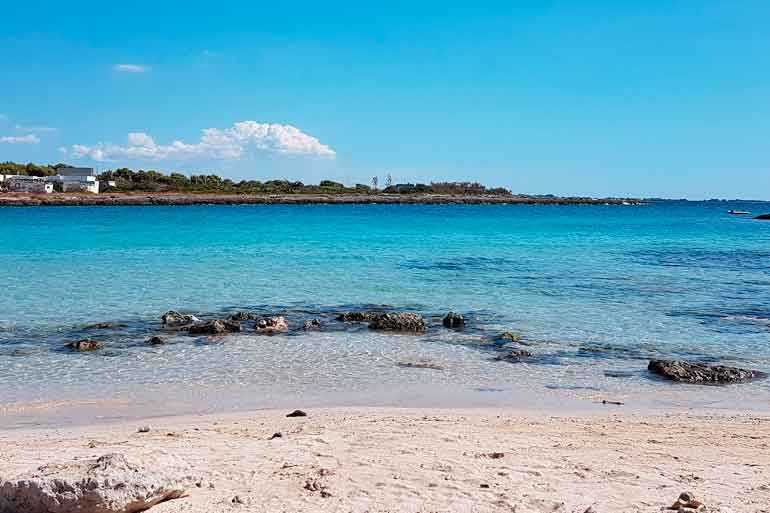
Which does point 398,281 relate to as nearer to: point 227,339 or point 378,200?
point 227,339

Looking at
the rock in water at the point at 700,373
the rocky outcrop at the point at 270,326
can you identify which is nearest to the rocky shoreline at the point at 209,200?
the rocky outcrop at the point at 270,326

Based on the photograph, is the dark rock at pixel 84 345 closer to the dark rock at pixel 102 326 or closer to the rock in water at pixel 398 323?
the dark rock at pixel 102 326

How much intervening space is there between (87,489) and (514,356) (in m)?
9.19

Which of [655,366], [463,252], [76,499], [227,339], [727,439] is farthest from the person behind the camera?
[463,252]

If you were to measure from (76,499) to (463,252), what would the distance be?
33214 millimetres

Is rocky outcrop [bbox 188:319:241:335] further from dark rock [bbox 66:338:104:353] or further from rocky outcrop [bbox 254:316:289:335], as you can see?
dark rock [bbox 66:338:104:353]

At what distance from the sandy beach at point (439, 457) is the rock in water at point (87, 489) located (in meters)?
0.26

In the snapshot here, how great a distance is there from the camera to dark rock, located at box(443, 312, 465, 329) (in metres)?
16.2

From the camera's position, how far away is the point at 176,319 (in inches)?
635

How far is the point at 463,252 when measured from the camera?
124ft

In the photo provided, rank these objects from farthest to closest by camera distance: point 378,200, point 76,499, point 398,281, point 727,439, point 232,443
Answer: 1. point 378,200
2. point 398,281
3. point 727,439
4. point 232,443
5. point 76,499

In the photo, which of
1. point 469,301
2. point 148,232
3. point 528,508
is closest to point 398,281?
point 469,301

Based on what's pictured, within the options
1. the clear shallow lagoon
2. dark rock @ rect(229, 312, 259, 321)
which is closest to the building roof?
the clear shallow lagoon

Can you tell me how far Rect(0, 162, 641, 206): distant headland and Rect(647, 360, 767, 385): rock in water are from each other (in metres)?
109
